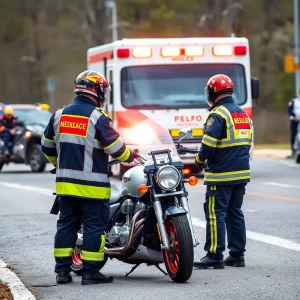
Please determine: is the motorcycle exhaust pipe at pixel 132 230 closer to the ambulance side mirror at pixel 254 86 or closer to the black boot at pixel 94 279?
the black boot at pixel 94 279

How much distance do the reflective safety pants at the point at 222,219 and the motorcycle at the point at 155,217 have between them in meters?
0.66

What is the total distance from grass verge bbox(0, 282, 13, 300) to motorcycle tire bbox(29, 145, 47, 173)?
53.6 ft

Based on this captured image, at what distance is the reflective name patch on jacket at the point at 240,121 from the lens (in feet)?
33.3

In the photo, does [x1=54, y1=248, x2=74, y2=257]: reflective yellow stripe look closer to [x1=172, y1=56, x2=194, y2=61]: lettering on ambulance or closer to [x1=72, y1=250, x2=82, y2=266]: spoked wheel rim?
[x1=72, y1=250, x2=82, y2=266]: spoked wheel rim

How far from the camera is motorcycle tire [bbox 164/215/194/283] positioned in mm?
8891

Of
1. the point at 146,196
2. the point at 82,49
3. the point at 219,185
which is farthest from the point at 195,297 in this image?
the point at 82,49

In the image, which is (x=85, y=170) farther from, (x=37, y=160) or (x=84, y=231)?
(x=37, y=160)

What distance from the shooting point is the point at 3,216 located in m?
15.4

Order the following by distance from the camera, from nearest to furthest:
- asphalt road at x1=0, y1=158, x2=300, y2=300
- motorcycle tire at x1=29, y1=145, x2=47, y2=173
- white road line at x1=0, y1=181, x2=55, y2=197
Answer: asphalt road at x1=0, y1=158, x2=300, y2=300 < white road line at x1=0, y1=181, x2=55, y2=197 < motorcycle tire at x1=29, y1=145, x2=47, y2=173

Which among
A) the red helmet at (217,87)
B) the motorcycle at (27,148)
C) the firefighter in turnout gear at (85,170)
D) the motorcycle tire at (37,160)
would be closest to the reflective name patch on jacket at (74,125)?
the firefighter in turnout gear at (85,170)

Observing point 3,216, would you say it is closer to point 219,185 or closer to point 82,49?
point 219,185

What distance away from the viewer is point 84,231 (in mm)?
9219

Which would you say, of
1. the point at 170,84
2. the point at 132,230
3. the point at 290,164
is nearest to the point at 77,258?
the point at 132,230

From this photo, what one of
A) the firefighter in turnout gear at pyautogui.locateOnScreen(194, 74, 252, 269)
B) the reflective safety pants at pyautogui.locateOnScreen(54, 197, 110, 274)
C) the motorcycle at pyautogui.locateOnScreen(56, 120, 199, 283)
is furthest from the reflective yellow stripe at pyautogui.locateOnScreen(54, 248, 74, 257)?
the firefighter in turnout gear at pyautogui.locateOnScreen(194, 74, 252, 269)
